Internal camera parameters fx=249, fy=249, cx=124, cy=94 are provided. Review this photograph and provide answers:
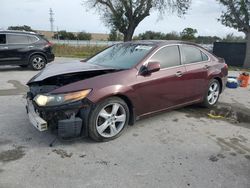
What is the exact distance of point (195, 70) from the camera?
4.84m

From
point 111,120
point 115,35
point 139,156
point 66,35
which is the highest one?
point 66,35

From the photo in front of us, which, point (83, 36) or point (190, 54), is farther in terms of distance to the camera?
point (83, 36)

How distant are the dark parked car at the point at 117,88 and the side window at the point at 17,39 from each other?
6.16 meters

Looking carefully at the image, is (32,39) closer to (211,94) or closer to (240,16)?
(211,94)

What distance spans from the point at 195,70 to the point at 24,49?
7441 millimetres

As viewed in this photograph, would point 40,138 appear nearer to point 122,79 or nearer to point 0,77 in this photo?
point 122,79

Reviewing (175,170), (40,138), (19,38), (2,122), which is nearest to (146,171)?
(175,170)

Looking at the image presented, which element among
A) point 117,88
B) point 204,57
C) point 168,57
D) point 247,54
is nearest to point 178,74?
point 168,57

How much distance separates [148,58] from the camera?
4.11m

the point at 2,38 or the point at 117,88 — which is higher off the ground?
the point at 2,38

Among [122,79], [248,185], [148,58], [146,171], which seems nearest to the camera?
[248,185]

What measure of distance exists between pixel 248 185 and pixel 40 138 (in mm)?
2843

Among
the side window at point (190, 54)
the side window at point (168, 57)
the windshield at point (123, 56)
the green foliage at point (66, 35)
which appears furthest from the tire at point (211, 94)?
the green foliage at point (66, 35)

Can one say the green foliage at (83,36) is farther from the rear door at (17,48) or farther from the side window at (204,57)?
the side window at (204,57)
